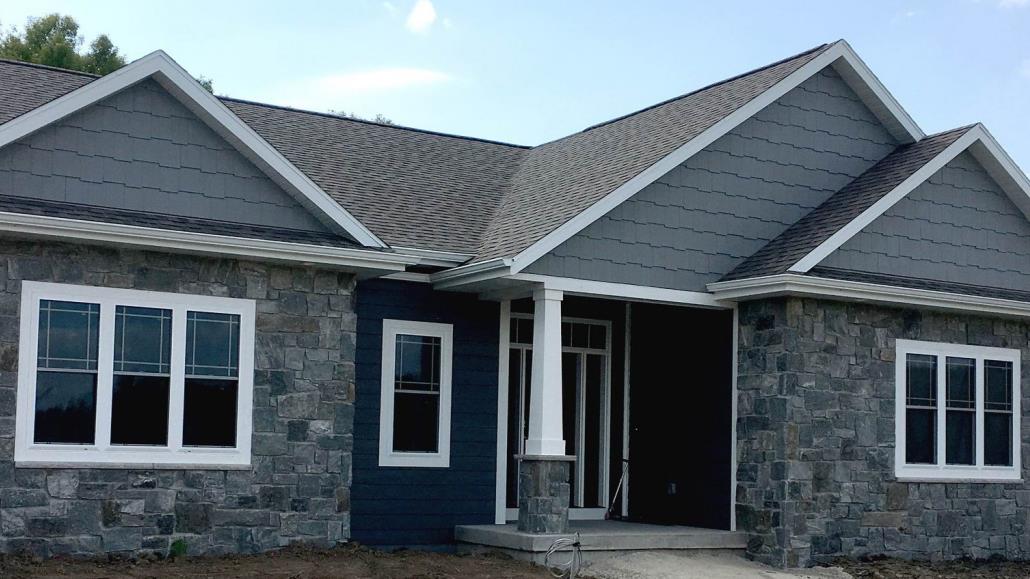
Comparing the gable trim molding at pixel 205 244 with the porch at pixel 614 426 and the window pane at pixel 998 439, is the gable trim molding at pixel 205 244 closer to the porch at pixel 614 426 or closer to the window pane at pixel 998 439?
the porch at pixel 614 426

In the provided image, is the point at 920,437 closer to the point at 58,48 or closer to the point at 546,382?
the point at 546,382

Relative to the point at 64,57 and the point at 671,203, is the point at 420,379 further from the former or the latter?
the point at 64,57

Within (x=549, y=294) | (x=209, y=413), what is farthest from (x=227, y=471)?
(x=549, y=294)

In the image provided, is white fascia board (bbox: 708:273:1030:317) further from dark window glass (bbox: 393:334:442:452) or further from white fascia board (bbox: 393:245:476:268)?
dark window glass (bbox: 393:334:442:452)

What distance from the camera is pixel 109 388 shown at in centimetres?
1098

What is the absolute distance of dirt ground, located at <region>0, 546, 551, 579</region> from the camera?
33.3ft

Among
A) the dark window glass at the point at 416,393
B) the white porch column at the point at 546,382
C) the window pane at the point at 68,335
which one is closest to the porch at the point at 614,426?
the white porch column at the point at 546,382

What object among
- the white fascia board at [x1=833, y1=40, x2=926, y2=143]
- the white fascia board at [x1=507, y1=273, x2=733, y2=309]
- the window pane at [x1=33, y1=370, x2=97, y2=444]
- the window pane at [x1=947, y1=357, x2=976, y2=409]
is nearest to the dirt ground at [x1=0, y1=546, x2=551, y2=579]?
the window pane at [x1=33, y1=370, x2=97, y2=444]

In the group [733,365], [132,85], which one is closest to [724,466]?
[733,365]

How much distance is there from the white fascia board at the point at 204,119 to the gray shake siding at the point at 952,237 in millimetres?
5408

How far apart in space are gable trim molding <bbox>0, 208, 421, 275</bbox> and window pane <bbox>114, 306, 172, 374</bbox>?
2.00 ft

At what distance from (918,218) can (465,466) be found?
19.8ft

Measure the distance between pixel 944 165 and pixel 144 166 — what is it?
361 inches

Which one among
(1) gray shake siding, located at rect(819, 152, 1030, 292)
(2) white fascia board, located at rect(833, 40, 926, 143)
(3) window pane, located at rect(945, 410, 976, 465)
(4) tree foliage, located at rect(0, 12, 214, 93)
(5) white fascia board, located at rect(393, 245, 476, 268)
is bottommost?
(3) window pane, located at rect(945, 410, 976, 465)
